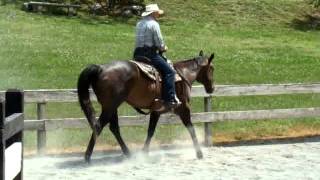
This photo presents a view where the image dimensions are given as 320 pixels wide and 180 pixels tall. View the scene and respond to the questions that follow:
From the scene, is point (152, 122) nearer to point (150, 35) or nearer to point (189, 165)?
point (189, 165)

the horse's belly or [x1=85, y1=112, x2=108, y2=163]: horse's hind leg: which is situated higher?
the horse's belly

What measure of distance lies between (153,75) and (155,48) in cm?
44

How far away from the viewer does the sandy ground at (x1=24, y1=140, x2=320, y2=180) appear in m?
9.16

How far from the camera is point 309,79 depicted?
792 inches

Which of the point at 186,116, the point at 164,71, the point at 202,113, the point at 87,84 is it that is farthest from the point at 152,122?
the point at 87,84

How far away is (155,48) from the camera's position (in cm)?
1039

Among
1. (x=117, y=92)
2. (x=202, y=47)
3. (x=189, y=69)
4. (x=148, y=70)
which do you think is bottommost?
(x=202, y=47)

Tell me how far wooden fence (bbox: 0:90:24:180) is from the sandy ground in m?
4.98

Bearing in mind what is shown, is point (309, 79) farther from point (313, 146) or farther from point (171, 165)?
point (171, 165)

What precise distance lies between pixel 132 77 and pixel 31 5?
76.8ft

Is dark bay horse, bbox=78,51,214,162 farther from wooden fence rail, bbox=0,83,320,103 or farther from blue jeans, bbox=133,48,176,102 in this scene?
wooden fence rail, bbox=0,83,320,103

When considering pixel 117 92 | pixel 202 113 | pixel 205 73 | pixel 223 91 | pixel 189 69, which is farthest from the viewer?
pixel 223 91

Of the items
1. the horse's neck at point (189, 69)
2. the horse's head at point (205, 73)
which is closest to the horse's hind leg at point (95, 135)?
the horse's neck at point (189, 69)

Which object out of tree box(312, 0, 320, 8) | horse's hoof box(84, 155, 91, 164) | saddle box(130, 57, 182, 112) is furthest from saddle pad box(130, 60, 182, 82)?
tree box(312, 0, 320, 8)
